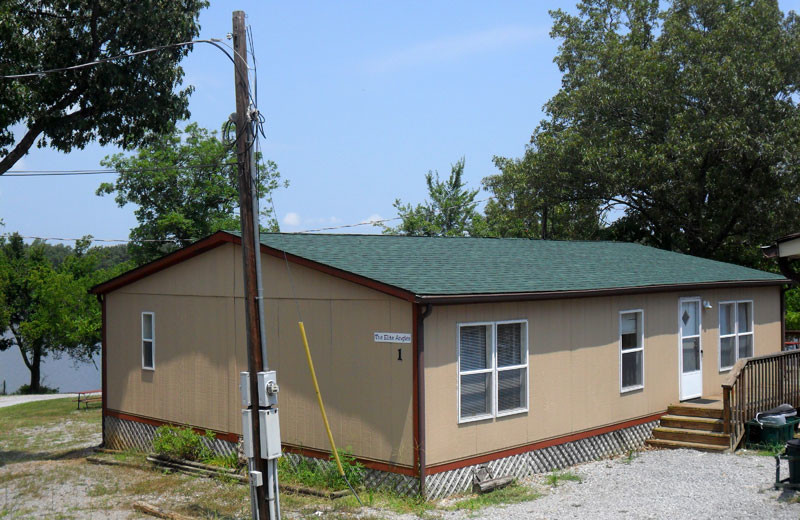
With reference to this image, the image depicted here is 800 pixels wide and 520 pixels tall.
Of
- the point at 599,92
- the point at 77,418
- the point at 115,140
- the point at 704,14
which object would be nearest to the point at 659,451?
the point at 115,140

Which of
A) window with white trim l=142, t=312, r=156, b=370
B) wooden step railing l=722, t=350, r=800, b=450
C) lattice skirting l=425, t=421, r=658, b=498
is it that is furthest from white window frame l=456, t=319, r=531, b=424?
window with white trim l=142, t=312, r=156, b=370

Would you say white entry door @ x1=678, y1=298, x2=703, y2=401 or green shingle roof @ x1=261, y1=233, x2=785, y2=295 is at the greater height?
green shingle roof @ x1=261, y1=233, x2=785, y2=295

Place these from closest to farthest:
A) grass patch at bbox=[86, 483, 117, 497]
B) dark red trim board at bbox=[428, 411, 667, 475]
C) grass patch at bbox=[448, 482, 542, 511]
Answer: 1. grass patch at bbox=[448, 482, 542, 511]
2. dark red trim board at bbox=[428, 411, 667, 475]
3. grass patch at bbox=[86, 483, 117, 497]

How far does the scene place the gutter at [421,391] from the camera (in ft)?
33.6

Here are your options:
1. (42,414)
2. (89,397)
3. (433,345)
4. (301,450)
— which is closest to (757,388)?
(433,345)

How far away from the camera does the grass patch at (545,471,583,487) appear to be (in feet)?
37.6

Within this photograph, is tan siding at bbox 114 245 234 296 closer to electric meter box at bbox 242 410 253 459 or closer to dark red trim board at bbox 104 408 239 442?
dark red trim board at bbox 104 408 239 442

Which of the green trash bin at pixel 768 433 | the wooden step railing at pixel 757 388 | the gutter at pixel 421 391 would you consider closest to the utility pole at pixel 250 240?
the gutter at pixel 421 391

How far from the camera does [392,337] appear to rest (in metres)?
10.7

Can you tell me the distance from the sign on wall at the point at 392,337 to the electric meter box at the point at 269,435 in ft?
7.01

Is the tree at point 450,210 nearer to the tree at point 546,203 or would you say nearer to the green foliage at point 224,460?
the tree at point 546,203

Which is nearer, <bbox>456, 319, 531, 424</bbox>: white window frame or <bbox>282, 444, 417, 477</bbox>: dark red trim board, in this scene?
<bbox>282, 444, 417, 477</bbox>: dark red trim board

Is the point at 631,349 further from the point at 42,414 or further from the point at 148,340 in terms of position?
the point at 42,414

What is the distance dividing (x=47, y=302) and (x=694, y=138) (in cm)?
3225
